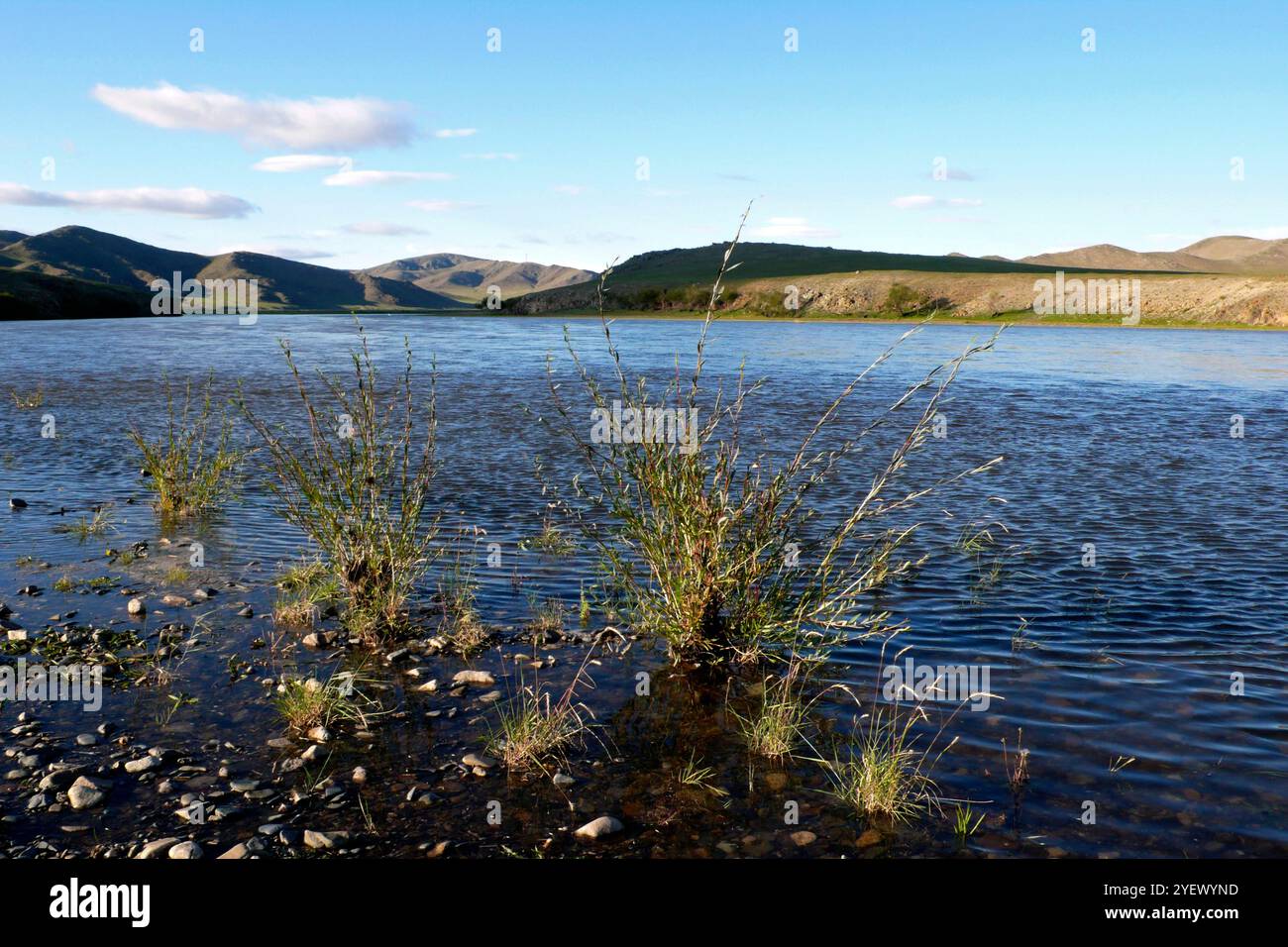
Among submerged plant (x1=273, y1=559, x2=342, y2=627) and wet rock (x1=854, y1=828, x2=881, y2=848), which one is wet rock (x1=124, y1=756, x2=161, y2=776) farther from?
wet rock (x1=854, y1=828, x2=881, y2=848)

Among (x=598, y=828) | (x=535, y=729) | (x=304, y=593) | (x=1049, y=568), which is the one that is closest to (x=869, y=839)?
(x=598, y=828)

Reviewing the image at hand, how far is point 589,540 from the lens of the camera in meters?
11.6

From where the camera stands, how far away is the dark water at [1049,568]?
5.82 metres

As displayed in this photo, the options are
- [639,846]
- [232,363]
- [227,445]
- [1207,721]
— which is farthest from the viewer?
[232,363]

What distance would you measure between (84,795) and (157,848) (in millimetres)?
845

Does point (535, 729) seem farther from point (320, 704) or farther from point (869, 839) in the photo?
point (869, 839)

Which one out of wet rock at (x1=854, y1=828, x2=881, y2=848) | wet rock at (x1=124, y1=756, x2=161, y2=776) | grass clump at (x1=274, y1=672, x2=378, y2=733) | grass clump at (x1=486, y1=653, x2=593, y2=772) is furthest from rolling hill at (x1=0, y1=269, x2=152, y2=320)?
wet rock at (x1=854, y1=828, x2=881, y2=848)

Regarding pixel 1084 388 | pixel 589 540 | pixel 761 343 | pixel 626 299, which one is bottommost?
pixel 589 540

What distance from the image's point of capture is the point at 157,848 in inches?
190

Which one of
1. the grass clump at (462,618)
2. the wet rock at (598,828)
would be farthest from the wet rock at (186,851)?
the grass clump at (462,618)

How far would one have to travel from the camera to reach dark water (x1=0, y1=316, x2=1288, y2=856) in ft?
19.1

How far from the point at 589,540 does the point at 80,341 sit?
53748 mm
